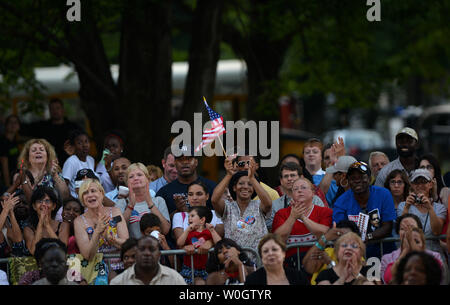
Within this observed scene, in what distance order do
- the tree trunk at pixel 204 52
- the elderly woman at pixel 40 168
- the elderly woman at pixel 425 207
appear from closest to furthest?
the elderly woman at pixel 425 207
the elderly woman at pixel 40 168
the tree trunk at pixel 204 52

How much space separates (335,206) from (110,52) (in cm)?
1744

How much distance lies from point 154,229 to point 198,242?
554mm

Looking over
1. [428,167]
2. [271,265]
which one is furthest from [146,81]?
[271,265]

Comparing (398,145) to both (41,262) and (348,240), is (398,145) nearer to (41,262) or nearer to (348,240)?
(348,240)

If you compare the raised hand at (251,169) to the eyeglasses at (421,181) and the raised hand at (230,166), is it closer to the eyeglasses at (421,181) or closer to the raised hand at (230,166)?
the raised hand at (230,166)

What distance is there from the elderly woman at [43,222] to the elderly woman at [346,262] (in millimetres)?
2887

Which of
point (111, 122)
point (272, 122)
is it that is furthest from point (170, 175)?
point (272, 122)

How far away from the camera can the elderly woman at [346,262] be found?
837 centimetres

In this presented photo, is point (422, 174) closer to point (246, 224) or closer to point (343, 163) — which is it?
point (343, 163)

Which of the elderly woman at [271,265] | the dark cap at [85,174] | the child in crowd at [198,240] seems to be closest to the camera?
the elderly woman at [271,265]

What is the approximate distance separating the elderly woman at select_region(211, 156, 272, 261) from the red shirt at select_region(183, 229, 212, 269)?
31 cm

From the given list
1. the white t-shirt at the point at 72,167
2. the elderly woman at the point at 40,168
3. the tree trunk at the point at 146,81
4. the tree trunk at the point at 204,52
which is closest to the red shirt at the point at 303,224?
the elderly woman at the point at 40,168
